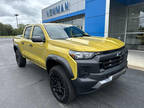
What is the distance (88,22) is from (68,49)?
7.56 metres

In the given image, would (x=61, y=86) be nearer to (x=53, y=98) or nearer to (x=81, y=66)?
(x=53, y=98)

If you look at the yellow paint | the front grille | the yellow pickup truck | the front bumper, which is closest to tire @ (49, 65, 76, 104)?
the yellow pickup truck

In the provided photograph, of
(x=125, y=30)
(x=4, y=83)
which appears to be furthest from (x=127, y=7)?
(x=4, y=83)

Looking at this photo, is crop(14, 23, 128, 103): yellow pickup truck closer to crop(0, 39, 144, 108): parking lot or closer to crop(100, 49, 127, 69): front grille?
crop(100, 49, 127, 69): front grille

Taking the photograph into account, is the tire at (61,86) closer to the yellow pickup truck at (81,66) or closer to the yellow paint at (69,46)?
the yellow pickup truck at (81,66)

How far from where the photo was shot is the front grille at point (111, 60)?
199 cm

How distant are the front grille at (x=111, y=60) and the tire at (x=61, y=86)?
0.77m

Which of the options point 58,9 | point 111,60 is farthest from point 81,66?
point 58,9

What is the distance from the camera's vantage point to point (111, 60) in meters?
2.14

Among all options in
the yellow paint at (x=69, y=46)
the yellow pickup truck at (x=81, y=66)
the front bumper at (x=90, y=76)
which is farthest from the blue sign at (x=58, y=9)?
the front bumper at (x=90, y=76)

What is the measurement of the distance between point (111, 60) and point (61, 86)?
1.24m

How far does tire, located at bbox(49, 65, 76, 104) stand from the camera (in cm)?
207

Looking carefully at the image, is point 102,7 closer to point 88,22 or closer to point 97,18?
point 97,18

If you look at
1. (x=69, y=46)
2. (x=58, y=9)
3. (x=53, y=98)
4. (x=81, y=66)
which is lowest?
(x=53, y=98)
